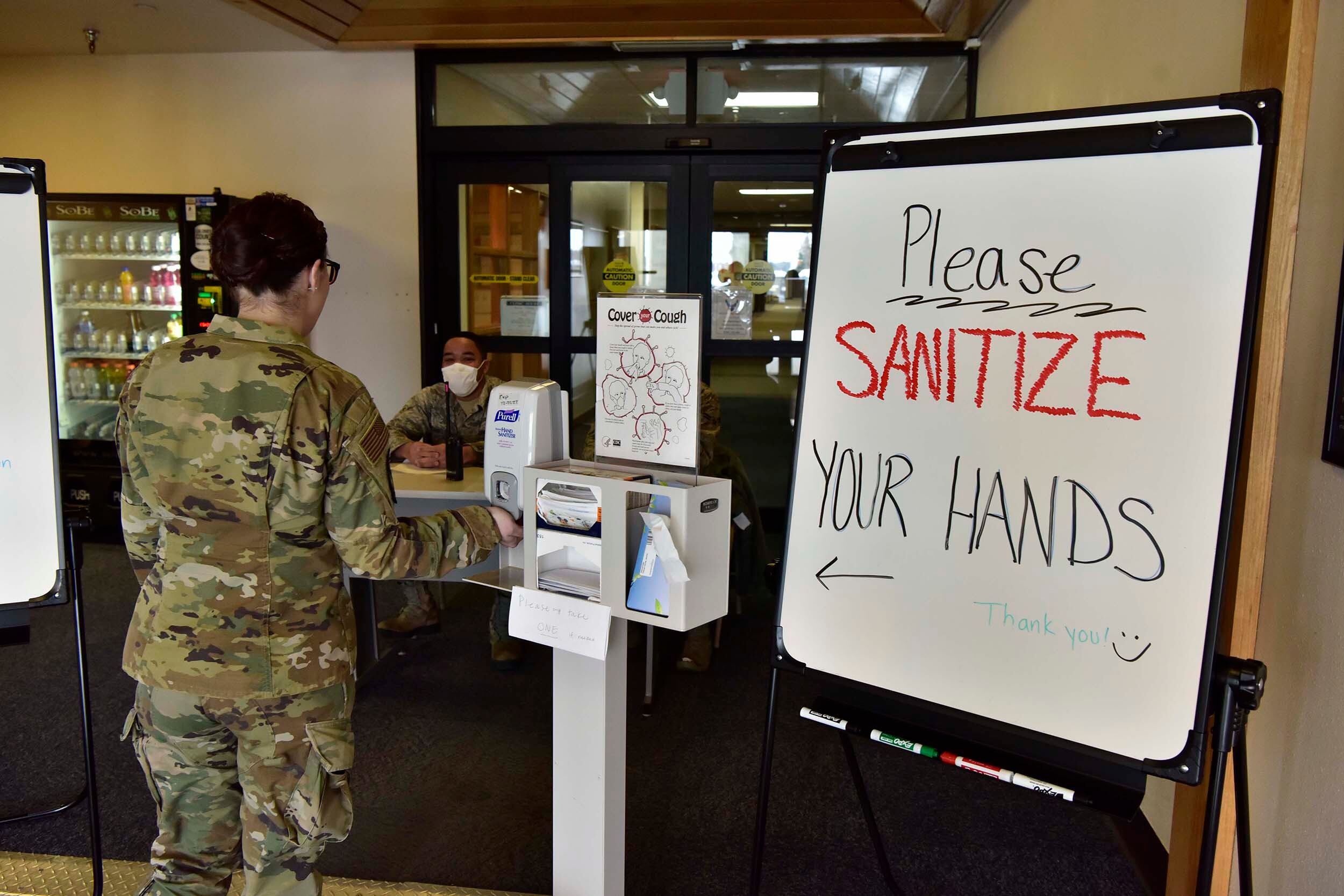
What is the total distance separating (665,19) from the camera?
152 inches

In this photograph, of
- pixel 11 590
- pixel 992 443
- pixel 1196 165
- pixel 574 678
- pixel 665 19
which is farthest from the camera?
pixel 665 19

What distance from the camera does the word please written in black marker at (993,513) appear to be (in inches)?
51.0

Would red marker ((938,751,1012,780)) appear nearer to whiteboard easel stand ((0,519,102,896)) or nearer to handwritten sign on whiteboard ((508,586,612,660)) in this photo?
handwritten sign on whiteboard ((508,586,612,660))

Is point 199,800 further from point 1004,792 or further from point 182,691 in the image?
point 1004,792

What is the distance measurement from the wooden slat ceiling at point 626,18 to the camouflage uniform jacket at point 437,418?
1641 millimetres

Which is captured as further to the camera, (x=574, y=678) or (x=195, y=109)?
(x=195, y=109)

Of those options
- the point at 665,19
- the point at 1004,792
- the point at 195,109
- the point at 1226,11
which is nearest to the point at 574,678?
the point at 1004,792

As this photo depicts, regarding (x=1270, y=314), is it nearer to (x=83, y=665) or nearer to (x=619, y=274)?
(x=83, y=665)

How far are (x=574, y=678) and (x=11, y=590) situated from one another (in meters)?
1.19

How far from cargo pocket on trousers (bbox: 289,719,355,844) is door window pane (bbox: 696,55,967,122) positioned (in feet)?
11.6

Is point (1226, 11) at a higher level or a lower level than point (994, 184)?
higher

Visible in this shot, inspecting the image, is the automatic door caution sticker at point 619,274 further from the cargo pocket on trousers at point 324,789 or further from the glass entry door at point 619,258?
the cargo pocket on trousers at point 324,789

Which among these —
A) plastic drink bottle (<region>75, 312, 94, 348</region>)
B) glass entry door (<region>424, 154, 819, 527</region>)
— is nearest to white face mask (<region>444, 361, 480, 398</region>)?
glass entry door (<region>424, 154, 819, 527</region>)

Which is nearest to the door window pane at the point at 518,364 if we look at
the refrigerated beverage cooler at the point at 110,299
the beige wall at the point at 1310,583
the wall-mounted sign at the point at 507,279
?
the wall-mounted sign at the point at 507,279
